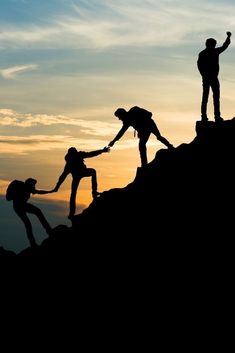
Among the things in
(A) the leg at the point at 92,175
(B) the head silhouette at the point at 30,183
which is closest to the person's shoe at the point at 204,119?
(A) the leg at the point at 92,175

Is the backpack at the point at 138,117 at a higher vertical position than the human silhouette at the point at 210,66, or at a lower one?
lower

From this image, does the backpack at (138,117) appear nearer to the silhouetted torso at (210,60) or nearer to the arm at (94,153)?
the arm at (94,153)

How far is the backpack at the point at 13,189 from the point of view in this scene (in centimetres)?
3453

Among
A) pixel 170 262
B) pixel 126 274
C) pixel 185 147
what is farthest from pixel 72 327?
pixel 185 147

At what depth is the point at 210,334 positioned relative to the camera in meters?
28.9

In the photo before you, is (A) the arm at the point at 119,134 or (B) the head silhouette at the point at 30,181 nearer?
(A) the arm at the point at 119,134

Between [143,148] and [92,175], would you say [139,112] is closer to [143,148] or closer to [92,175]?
[143,148]

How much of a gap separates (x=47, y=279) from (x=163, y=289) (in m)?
7.18

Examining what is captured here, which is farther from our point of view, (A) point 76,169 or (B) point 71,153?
(A) point 76,169

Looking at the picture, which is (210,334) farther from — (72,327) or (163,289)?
(72,327)

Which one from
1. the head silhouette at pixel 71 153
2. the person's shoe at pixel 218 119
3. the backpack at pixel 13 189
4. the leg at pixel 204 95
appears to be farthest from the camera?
the person's shoe at pixel 218 119

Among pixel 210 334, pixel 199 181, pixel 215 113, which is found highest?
pixel 215 113

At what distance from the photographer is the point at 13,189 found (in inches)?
1359

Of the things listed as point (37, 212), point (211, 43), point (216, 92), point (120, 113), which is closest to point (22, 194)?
point (37, 212)
